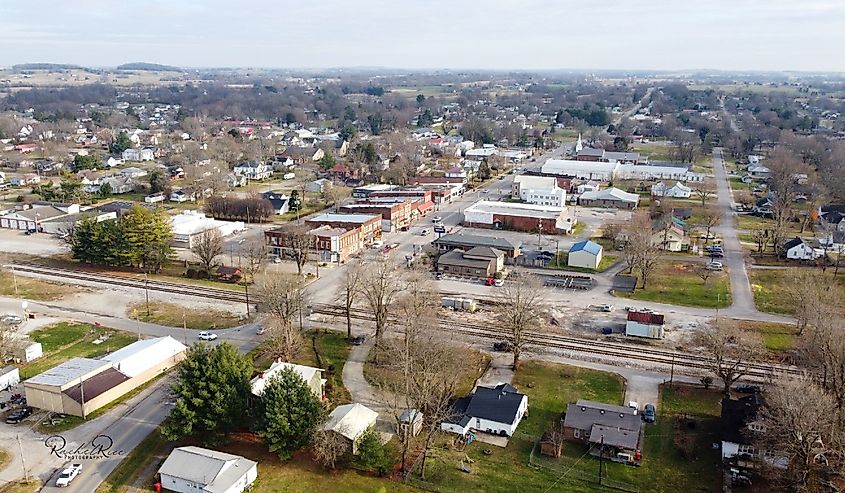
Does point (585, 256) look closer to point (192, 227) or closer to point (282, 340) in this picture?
point (282, 340)

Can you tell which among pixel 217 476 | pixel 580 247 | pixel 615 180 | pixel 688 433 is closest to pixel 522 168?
pixel 615 180

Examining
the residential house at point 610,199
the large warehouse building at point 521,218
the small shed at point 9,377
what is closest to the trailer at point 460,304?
the large warehouse building at point 521,218

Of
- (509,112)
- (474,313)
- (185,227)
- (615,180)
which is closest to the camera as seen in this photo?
(474,313)

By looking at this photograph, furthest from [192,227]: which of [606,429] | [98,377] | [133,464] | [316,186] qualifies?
[606,429]

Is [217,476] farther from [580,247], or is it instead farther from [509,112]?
[509,112]

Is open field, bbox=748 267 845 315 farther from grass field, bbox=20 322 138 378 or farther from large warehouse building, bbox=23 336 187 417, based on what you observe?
grass field, bbox=20 322 138 378

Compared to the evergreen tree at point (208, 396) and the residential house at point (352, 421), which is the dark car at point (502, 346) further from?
the evergreen tree at point (208, 396)

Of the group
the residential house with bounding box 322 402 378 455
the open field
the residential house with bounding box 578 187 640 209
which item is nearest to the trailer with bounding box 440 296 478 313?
the residential house with bounding box 322 402 378 455
